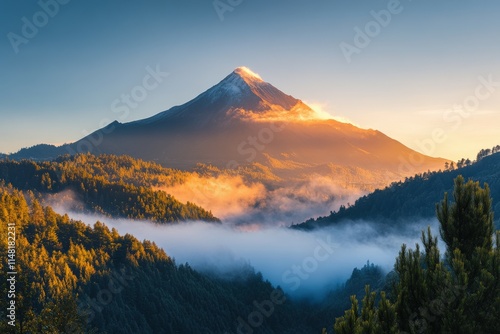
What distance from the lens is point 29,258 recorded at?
16062 cm

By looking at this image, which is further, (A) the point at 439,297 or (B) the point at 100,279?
(B) the point at 100,279

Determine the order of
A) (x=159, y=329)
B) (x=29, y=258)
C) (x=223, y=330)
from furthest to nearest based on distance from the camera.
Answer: (x=223, y=330) < (x=159, y=329) < (x=29, y=258)

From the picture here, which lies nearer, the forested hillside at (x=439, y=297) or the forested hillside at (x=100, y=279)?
the forested hillside at (x=439, y=297)

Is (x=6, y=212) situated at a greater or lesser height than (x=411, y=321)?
greater

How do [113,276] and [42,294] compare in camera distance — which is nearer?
[42,294]

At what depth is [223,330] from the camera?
631 ft

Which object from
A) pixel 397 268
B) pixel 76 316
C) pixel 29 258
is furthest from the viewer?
pixel 29 258

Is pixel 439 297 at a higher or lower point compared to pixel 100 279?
higher

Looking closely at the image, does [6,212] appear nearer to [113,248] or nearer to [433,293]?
[113,248]

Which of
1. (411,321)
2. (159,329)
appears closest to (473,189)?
(411,321)

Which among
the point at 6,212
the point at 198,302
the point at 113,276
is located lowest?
the point at 198,302

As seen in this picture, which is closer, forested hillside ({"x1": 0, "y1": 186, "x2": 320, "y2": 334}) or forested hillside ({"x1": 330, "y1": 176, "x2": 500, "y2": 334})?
forested hillside ({"x1": 330, "y1": 176, "x2": 500, "y2": 334})

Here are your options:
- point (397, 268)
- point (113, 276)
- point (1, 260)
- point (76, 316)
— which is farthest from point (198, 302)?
point (397, 268)

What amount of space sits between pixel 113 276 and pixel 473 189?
176 m
